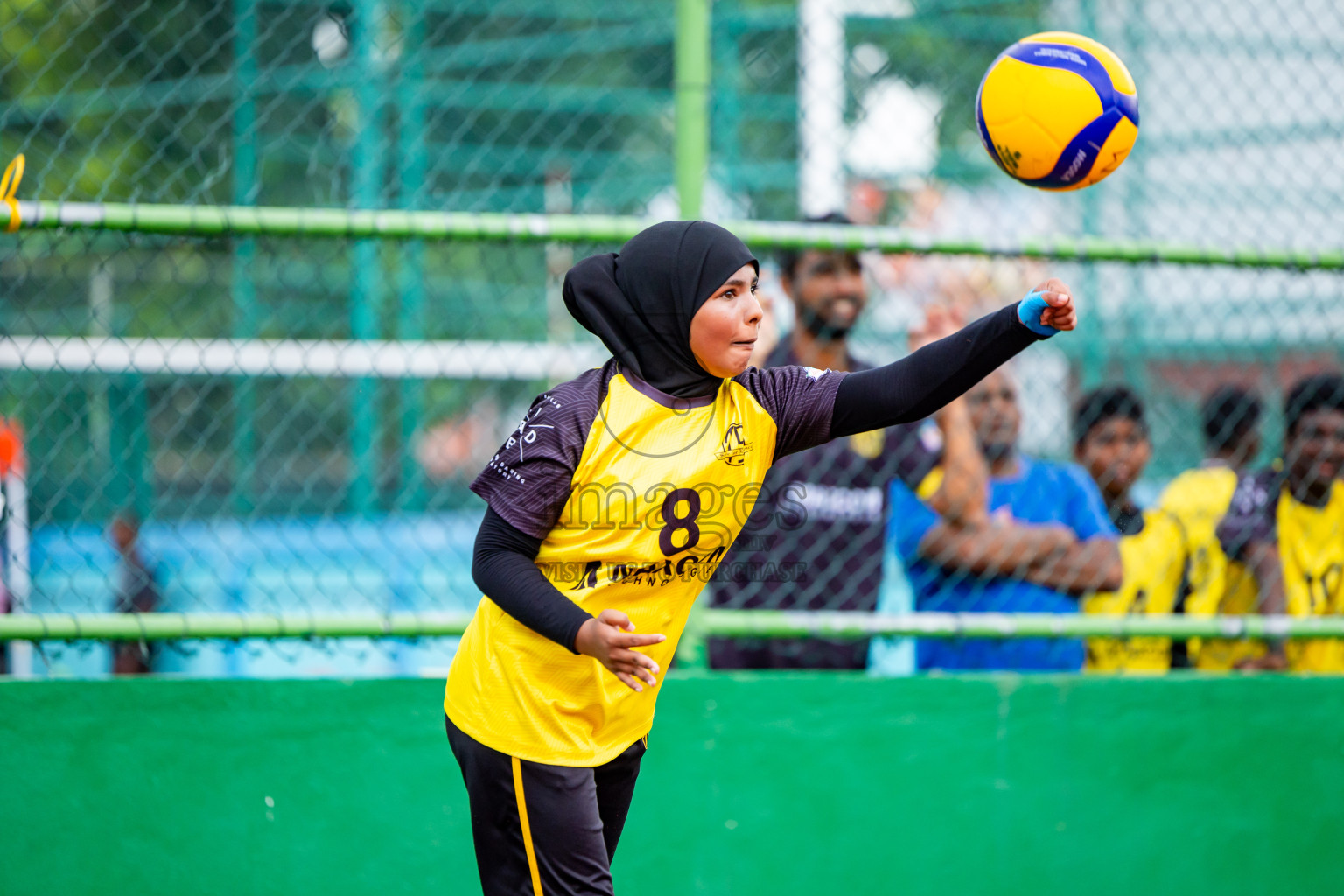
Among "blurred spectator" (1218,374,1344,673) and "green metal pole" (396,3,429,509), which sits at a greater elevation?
"green metal pole" (396,3,429,509)

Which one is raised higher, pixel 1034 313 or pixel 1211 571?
pixel 1034 313

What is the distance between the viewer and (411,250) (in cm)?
877

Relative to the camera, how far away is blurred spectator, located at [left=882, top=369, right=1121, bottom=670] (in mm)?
4051

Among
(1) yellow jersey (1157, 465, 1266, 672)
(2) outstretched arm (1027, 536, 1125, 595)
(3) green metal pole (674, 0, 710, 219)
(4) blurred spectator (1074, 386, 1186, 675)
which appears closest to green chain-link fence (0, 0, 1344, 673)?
(4) blurred spectator (1074, 386, 1186, 675)

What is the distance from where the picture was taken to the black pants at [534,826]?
251 centimetres

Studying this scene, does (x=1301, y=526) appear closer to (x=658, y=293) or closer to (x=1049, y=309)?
A: (x=1049, y=309)

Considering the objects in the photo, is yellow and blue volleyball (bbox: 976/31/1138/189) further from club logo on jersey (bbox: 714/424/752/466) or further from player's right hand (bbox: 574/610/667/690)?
player's right hand (bbox: 574/610/667/690)

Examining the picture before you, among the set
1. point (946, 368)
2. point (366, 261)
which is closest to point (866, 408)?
point (946, 368)

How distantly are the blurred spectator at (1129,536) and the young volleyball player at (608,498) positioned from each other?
1.96 metres

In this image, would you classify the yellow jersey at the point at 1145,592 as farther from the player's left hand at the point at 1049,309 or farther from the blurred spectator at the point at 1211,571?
the player's left hand at the point at 1049,309

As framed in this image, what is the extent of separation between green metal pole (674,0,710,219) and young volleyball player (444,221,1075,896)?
3.38 ft

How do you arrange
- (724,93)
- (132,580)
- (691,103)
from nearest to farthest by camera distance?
1. (691,103)
2. (132,580)
3. (724,93)

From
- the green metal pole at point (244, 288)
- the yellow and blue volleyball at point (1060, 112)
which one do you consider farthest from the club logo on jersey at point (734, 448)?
the green metal pole at point (244, 288)

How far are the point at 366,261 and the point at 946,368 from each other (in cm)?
678
